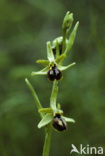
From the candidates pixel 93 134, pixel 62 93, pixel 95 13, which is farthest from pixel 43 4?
pixel 93 134

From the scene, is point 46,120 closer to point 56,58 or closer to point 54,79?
point 54,79

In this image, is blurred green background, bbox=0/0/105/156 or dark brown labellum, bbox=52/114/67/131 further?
blurred green background, bbox=0/0/105/156

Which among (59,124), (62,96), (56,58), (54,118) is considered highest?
(62,96)

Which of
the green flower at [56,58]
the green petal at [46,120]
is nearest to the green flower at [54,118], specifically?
the green petal at [46,120]

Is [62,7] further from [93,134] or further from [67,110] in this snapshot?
[93,134]

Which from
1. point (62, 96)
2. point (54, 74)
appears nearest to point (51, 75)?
point (54, 74)

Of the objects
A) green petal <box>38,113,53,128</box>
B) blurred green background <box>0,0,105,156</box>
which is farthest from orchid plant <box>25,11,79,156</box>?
blurred green background <box>0,0,105,156</box>

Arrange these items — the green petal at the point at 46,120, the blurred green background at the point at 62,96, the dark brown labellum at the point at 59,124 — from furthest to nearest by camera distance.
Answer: the blurred green background at the point at 62,96, the green petal at the point at 46,120, the dark brown labellum at the point at 59,124

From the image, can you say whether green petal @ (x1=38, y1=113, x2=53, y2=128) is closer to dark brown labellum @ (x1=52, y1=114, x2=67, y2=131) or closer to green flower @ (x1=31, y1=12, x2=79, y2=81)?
dark brown labellum @ (x1=52, y1=114, x2=67, y2=131)

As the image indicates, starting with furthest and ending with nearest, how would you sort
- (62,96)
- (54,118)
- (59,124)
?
(62,96), (54,118), (59,124)

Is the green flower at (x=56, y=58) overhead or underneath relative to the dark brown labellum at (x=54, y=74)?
overhead

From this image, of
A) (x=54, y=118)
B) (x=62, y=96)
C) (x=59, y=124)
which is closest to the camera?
(x=59, y=124)

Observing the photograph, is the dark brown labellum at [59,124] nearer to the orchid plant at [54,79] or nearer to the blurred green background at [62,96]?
the orchid plant at [54,79]
